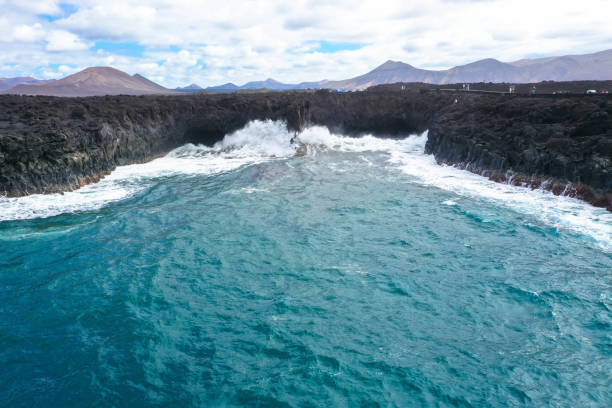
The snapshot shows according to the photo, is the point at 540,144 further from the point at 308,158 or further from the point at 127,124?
the point at 127,124

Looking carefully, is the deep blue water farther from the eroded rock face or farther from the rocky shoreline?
the rocky shoreline

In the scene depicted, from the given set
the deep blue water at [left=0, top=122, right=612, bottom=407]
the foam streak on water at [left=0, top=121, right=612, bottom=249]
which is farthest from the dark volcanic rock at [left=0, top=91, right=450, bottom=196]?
the deep blue water at [left=0, top=122, right=612, bottom=407]

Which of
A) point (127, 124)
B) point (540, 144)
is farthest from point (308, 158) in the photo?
point (540, 144)

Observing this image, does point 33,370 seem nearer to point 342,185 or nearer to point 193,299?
point 193,299

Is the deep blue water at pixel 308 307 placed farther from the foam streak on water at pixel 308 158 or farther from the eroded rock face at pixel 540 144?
the eroded rock face at pixel 540 144

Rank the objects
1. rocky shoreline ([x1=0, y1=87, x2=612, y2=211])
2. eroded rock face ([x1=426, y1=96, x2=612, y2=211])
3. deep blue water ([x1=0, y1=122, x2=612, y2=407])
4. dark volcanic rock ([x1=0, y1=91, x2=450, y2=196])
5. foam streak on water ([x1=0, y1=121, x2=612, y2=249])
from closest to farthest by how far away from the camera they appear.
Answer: deep blue water ([x1=0, y1=122, x2=612, y2=407])
foam streak on water ([x1=0, y1=121, x2=612, y2=249])
eroded rock face ([x1=426, y1=96, x2=612, y2=211])
rocky shoreline ([x1=0, y1=87, x2=612, y2=211])
dark volcanic rock ([x1=0, y1=91, x2=450, y2=196])

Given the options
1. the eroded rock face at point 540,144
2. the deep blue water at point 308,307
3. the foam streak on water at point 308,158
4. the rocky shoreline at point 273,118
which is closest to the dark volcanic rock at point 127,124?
the rocky shoreline at point 273,118
